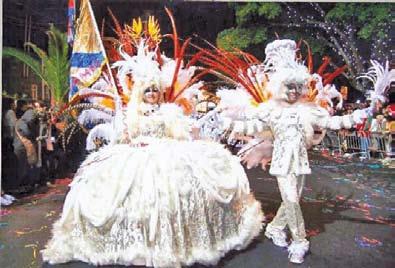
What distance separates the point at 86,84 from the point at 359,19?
1397mm

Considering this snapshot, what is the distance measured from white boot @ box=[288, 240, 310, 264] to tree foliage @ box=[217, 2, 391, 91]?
0.81 meters

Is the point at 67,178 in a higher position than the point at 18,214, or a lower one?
higher

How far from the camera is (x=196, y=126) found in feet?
7.07

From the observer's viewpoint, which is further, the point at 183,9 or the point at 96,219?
the point at 183,9

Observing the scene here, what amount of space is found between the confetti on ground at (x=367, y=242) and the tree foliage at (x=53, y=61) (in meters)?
1.59

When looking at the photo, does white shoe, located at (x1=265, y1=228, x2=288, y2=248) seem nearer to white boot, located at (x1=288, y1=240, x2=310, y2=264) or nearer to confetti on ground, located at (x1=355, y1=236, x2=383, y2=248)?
white boot, located at (x1=288, y1=240, x2=310, y2=264)

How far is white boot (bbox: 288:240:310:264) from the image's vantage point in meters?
2.04

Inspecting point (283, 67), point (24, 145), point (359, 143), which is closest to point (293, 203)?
point (359, 143)

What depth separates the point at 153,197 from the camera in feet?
6.02

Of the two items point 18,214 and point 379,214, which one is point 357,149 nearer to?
point 379,214

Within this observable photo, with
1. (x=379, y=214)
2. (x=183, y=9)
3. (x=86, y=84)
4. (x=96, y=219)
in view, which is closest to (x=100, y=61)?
(x=86, y=84)

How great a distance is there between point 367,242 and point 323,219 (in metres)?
0.23

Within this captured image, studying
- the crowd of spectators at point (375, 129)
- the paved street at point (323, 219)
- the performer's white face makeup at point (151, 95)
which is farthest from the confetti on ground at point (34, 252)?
the crowd of spectators at point (375, 129)

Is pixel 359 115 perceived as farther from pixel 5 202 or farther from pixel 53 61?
pixel 5 202
